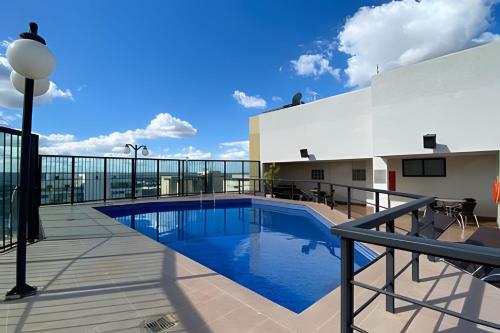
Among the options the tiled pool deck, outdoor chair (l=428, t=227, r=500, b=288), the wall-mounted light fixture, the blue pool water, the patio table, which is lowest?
the blue pool water

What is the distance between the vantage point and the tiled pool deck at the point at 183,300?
1905 mm

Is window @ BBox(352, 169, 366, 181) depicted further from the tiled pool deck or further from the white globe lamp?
the white globe lamp

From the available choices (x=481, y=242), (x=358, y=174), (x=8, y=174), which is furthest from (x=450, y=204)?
(x=8, y=174)

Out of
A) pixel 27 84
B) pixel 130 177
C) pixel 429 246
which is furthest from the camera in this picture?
pixel 130 177

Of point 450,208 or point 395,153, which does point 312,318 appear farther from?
point 395,153

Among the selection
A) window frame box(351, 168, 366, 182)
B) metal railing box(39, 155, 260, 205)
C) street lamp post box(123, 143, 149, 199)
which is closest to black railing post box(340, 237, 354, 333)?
metal railing box(39, 155, 260, 205)

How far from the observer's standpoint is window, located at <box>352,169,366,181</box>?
1135 cm

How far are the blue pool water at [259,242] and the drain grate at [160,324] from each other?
5.21 feet

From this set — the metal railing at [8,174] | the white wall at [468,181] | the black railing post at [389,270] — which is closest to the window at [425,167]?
the white wall at [468,181]

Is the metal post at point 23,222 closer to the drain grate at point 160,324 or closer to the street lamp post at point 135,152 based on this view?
the drain grate at point 160,324

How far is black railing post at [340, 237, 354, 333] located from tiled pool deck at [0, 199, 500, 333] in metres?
0.83

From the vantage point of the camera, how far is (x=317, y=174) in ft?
43.3

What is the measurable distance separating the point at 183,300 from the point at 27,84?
2.55m

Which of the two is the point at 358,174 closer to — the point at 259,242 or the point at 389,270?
the point at 259,242
